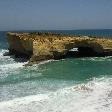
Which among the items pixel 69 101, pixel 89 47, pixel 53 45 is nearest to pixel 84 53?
pixel 89 47

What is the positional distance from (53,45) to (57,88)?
54.3 ft

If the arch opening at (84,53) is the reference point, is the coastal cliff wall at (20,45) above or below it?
above

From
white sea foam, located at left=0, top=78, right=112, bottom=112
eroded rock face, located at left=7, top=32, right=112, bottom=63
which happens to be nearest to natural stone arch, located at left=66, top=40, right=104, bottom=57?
eroded rock face, located at left=7, top=32, right=112, bottom=63

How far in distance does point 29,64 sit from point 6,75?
628cm

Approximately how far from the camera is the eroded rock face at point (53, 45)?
3703 cm

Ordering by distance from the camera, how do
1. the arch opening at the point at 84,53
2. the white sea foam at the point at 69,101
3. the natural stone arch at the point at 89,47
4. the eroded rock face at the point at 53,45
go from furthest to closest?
the arch opening at the point at 84,53 < the natural stone arch at the point at 89,47 < the eroded rock face at the point at 53,45 < the white sea foam at the point at 69,101

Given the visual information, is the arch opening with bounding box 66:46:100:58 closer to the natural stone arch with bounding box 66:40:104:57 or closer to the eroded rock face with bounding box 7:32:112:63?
the natural stone arch with bounding box 66:40:104:57

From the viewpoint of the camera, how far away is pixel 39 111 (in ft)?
56.2

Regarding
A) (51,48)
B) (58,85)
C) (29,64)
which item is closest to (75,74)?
(58,85)

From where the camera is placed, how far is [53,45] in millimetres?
38656

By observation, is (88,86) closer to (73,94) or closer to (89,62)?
(73,94)

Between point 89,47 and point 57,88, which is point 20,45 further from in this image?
point 57,88

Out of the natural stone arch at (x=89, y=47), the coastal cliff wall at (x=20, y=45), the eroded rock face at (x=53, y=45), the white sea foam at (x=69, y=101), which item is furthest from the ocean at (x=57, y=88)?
the natural stone arch at (x=89, y=47)

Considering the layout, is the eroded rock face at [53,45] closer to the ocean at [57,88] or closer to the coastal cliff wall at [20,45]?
the coastal cliff wall at [20,45]
